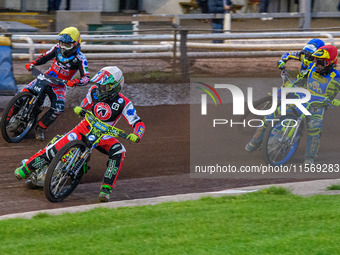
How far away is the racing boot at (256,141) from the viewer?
39.9ft

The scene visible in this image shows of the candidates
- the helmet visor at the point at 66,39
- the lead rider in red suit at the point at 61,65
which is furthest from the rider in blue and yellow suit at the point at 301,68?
the helmet visor at the point at 66,39

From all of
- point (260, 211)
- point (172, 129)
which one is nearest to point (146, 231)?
point (260, 211)

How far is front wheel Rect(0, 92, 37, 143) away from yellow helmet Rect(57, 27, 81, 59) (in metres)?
0.95

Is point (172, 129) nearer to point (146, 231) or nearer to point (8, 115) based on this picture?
point (8, 115)

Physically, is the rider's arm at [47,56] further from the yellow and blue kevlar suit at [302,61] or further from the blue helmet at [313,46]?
the blue helmet at [313,46]

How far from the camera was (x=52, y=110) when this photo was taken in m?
12.5

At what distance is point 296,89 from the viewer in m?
11.9

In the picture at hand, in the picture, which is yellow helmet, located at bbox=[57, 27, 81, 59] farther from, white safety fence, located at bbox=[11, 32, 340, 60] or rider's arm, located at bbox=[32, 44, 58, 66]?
white safety fence, located at bbox=[11, 32, 340, 60]

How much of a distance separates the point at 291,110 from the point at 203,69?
507 centimetres

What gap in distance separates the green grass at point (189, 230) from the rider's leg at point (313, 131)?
3058mm

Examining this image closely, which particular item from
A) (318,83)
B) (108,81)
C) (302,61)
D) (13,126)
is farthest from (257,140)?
(13,126)

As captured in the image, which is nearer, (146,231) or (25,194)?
(146,231)

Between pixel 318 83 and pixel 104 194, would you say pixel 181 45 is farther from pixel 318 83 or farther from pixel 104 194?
pixel 104 194

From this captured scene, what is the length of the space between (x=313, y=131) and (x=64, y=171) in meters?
4.52
